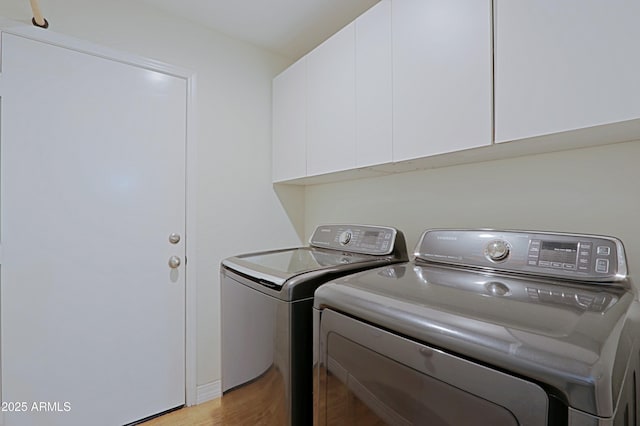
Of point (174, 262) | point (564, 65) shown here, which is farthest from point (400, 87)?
point (174, 262)

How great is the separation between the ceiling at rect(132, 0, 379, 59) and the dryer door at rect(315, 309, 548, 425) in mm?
1749

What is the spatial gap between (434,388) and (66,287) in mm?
1846

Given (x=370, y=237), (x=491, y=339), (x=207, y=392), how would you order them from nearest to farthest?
(x=491, y=339), (x=370, y=237), (x=207, y=392)

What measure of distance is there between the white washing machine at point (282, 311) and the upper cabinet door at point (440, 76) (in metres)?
0.48

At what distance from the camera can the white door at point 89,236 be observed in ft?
4.92

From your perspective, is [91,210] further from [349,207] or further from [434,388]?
[434,388]

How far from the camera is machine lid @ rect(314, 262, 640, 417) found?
1.59 feet

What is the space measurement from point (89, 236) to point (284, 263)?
3.75 ft

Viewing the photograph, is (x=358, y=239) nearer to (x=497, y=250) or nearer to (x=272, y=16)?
(x=497, y=250)

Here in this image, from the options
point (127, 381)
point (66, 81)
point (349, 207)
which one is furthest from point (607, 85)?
point (127, 381)

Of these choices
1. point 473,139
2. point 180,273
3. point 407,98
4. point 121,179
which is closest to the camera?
point 473,139

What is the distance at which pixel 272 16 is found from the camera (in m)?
1.91

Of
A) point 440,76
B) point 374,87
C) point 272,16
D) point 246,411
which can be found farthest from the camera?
point 272,16

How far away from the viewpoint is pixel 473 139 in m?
1.11
